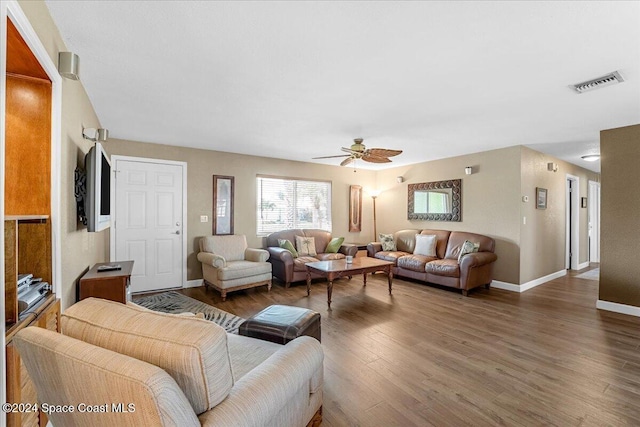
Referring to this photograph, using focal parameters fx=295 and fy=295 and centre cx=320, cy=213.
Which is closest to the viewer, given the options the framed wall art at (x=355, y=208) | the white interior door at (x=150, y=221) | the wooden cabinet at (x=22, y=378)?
the wooden cabinet at (x=22, y=378)

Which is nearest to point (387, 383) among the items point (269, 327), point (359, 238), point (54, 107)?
point (269, 327)

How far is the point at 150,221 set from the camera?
463cm

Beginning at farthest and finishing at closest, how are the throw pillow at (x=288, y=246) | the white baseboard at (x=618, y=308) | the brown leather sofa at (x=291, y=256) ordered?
the throw pillow at (x=288, y=246) < the brown leather sofa at (x=291, y=256) < the white baseboard at (x=618, y=308)

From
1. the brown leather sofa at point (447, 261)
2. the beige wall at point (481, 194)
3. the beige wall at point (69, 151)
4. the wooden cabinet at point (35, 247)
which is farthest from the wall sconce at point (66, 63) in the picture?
the brown leather sofa at point (447, 261)

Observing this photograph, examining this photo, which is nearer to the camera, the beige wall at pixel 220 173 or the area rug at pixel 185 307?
the area rug at pixel 185 307

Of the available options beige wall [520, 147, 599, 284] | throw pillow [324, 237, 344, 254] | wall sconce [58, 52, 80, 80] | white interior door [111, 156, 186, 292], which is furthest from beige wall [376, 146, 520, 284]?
wall sconce [58, 52, 80, 80]

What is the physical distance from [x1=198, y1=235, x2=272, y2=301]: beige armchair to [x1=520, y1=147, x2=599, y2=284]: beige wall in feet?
13.7

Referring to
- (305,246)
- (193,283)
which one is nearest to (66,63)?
(193,283)

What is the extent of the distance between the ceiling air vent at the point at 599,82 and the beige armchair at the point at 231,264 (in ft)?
14.0

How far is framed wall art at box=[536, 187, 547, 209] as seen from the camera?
16.6ft

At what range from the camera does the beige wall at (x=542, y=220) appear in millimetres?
4801

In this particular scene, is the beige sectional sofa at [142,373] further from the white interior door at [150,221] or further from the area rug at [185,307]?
the white interior door at [150,221]

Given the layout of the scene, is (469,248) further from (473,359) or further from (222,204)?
(222,204)

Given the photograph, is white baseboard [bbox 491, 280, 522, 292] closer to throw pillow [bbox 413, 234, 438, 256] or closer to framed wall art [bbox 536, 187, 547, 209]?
throw pillow [bbox 413, 234, 438, 256]
